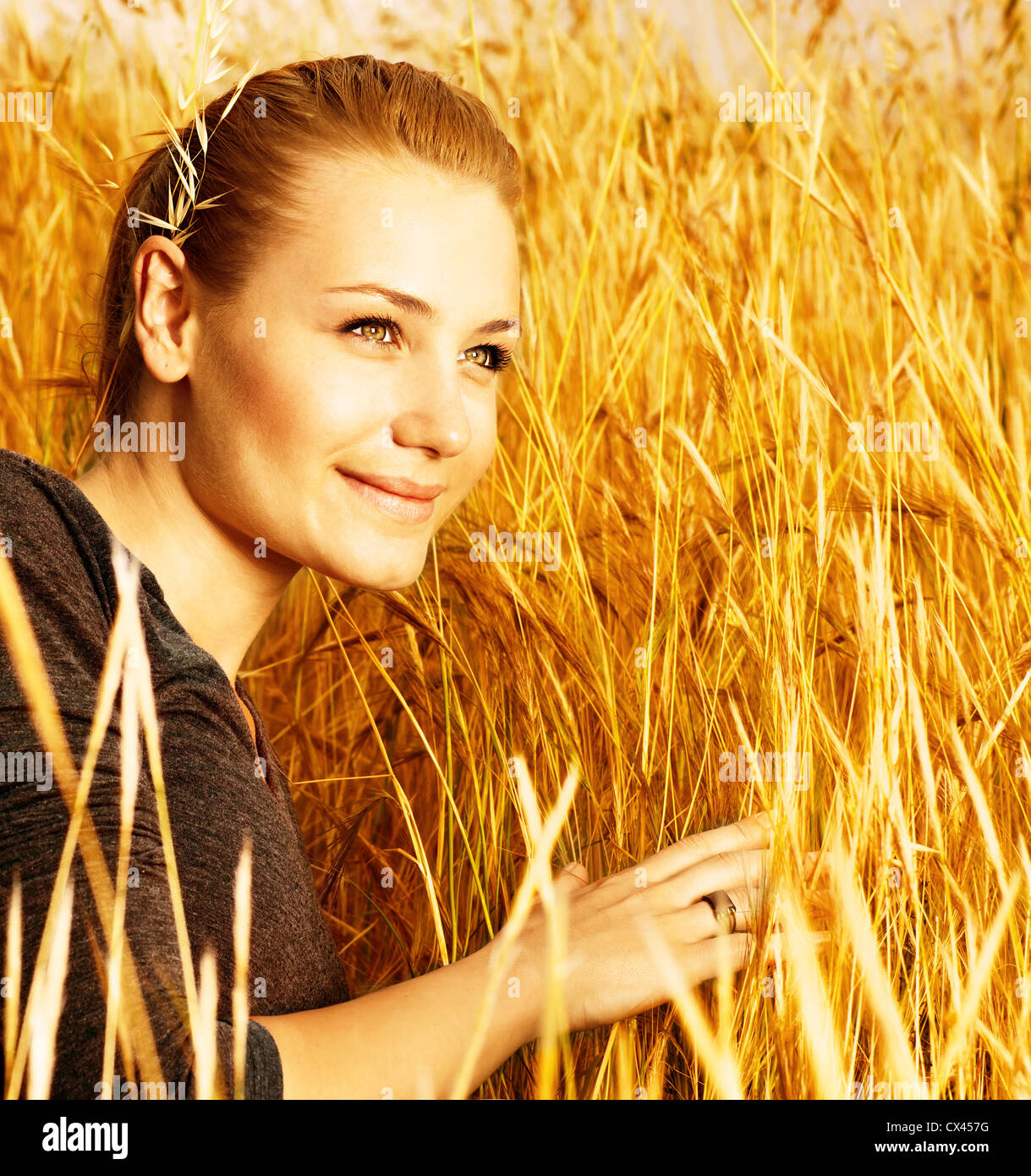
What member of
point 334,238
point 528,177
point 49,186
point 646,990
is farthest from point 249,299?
point 49,186

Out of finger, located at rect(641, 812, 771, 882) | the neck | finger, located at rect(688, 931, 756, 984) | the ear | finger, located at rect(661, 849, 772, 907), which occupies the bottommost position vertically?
finger, located at rect(688, 931, 756, 984)

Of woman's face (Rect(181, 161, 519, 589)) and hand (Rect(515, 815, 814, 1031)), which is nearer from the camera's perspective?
hand (Rect(515, 815, 814, 1031))

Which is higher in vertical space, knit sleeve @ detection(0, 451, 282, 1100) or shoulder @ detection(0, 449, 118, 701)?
shoulder @ detection(0, 449, 118, 701)

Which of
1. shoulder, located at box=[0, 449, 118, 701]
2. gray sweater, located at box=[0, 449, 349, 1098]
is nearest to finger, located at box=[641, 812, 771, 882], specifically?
gray sweater, located at box=[0, 449, 349, 1098]

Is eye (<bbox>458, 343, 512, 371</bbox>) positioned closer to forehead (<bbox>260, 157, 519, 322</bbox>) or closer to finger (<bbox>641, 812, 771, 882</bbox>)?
forehead (<bbox>260, 157, 519, 322</bbox>)

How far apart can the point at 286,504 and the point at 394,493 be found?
0.31 feet

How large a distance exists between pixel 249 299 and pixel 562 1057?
681mm

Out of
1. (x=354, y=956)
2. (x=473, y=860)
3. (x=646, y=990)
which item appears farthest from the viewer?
(x=354, y=956)

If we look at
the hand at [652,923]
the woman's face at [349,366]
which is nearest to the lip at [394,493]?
the woman's face at [349,366]

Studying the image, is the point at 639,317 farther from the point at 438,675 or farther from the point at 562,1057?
the point at 562,1057

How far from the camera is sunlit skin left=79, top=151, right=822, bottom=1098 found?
884 mm

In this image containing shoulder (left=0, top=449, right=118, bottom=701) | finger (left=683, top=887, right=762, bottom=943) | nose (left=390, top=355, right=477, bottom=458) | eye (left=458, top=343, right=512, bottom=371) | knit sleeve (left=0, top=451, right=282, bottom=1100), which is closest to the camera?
knit sleeve (left=0, top=451, right=282, bottom=1100)

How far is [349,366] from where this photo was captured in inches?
38.7
